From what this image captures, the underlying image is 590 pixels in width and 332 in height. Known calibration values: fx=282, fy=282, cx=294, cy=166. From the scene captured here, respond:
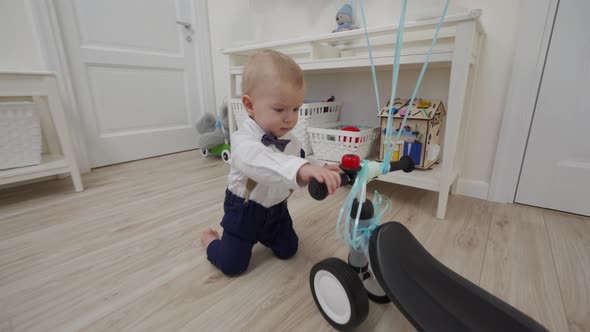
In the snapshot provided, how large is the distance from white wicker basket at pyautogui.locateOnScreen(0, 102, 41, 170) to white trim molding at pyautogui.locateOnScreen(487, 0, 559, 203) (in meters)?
1.83

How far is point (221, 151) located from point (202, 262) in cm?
A: 109

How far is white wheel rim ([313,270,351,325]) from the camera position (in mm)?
505

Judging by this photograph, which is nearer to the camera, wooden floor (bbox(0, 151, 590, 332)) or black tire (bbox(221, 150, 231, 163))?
wooden floor (bbox(0, 151, 590, 332))

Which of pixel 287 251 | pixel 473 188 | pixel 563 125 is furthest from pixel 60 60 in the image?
pixel 563 125

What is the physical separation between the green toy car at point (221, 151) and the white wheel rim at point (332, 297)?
3.97ft

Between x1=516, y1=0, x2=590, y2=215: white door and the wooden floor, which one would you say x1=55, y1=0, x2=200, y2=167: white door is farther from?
x1=516, y1=0, x2=590, y2=215: white door

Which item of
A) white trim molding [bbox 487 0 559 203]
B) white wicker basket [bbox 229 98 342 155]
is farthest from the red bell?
white trim molding [bbox 487 0 559 203]

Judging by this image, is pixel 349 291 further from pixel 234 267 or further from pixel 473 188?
pixel 473 188

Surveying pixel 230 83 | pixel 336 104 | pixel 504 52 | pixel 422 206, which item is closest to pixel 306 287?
pixel 422 206

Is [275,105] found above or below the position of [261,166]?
above

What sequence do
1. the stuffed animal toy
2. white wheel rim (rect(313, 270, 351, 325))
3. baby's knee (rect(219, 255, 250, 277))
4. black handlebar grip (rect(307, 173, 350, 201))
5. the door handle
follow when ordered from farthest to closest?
the door handle → the stuffed animal toy → baby's knee (rect(219, 255, 250, 277)) → white wheel rim (rect(313, 270, 351, 325)) → black handlebar grip (rect(307, 173, 350, 201))

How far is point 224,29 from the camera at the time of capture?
1.95 meters

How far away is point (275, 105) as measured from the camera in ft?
1.87

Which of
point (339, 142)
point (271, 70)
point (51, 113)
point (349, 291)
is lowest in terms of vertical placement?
point (349, 291)
